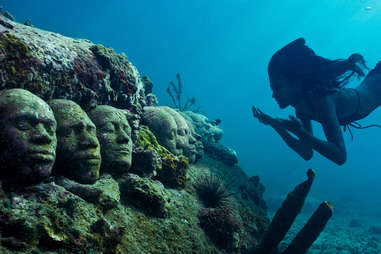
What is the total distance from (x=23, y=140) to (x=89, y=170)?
107 centimetres

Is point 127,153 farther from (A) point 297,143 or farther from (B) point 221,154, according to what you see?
(B) point 221,154

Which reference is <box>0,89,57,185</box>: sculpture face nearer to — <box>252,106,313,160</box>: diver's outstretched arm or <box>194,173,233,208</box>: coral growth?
<box>194,173,233,208</box>: coral growth

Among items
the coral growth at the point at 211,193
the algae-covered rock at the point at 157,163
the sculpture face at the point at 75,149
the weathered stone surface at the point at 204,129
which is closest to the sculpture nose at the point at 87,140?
the sculpture face at the point at 75,149

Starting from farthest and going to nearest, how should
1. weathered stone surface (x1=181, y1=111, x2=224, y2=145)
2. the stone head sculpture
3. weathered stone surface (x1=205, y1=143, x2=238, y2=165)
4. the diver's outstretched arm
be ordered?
weathered stone surface (x1=181, y1=111, x2=224, y2=145) → weathered stone surface (x1=205, y1=143, x2=238, y2=165) → the stone head sculpture → the diver's outstretched arm

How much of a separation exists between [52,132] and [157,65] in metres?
162

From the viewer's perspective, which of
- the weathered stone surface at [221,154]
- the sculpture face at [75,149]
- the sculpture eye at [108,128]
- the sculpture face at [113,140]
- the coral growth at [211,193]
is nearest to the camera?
the sculpture face at [75,149]

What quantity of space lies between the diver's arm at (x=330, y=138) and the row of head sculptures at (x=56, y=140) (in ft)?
12.9

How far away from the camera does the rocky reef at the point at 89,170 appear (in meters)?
2.54

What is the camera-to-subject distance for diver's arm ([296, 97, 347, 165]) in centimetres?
457

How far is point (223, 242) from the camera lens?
5336 mm

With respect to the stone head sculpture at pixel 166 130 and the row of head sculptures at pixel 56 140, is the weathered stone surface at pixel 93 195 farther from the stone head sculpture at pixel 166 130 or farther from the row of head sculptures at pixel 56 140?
the stone head sculpture at pixel 166 130

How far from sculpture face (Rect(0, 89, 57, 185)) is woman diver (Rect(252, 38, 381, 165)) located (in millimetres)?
4523

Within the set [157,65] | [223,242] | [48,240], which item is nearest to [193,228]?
[223,242]

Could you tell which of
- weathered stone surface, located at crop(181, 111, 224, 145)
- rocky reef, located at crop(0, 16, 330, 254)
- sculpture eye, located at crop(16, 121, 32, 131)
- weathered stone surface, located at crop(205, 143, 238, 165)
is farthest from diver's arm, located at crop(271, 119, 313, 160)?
weathered stone surface, located at crop(181, 111, 224, 145)
